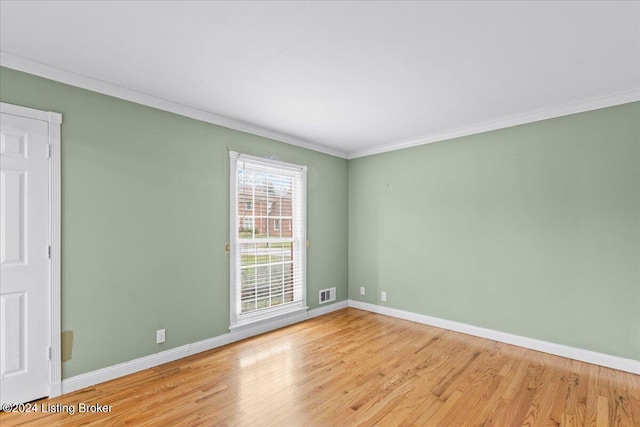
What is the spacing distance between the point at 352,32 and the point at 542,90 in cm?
209

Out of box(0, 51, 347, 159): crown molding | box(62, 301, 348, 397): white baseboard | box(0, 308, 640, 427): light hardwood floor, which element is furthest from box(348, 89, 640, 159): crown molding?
box(62, 301, 348, 397): white baseboard

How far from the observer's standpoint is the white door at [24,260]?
2.34 m

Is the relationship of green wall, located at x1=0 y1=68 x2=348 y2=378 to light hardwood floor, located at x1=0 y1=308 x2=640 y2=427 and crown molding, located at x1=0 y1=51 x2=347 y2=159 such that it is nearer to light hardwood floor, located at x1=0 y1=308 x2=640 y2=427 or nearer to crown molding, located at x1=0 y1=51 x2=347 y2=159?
crown molding, located at x1=0 y1=51 x2=347 y2=159

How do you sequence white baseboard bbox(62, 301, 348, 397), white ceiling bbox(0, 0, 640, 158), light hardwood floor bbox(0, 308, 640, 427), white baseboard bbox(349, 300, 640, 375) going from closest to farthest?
white ceiling bbox(0, 0, 640, 158), light hardwood floor bbox(0, 308, 640, 427), white baseboard bbox(62, 301, 348, 397), white baseboard bbox(349, 300, 640, 375)

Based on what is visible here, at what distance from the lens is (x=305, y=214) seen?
15.2ft

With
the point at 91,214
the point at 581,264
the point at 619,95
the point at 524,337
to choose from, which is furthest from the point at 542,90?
the point at 91,214

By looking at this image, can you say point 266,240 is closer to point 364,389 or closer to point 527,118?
point 364,389

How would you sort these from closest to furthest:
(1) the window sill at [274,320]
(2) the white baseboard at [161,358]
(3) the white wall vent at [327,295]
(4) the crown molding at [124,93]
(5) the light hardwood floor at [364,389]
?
1. (5) the light hardwood floor at [364,389]
2. (4) the crown molding at [124,93]
3. (2) the white baseboard at [161,358]
4. (1) the window sill at [274,320]
5. (3) the white wall vent at [327,295]

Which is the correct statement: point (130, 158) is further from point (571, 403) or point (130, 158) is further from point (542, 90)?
point (571, 403)

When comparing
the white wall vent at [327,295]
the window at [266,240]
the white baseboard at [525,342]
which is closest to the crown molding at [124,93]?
the window at [266,240]

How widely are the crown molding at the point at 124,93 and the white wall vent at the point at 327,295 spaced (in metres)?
2.36

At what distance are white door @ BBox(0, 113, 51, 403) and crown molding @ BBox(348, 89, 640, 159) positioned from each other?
4.08 metres

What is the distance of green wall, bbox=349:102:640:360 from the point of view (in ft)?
10.0

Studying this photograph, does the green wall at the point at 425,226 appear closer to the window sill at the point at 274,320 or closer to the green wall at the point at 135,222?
the green wall at the point at 135,222
